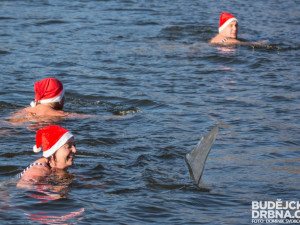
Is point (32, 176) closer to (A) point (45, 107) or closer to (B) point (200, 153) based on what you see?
(B) point (200, 153)

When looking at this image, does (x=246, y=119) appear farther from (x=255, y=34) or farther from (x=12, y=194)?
(x=255, y=34)

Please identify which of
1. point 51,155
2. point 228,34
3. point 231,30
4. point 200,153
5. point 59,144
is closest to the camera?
point 200,153

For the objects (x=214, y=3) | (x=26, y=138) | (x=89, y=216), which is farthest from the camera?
(x=214, y=3)

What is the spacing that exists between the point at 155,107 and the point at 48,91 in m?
2.07

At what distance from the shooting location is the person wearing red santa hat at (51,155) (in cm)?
739

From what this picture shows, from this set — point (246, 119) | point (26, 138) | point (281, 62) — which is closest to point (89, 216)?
point (26, 138)

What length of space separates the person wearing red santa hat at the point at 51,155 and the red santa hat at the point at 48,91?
8.81 feet

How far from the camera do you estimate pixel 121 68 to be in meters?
14.2

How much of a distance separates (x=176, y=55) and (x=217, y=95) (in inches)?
147

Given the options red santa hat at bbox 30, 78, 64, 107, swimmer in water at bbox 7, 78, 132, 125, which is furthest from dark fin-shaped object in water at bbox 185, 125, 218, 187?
red santa hat at bbox 30, 78, 64, 107

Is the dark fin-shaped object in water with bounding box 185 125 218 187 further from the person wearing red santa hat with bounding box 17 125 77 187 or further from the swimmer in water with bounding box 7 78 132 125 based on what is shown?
the swimmer in water with bounding box 7 78 132 125

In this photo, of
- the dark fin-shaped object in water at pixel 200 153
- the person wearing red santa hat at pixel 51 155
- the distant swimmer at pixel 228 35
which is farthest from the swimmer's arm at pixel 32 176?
the distant swimmer at pixel 228 35

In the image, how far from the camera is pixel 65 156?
754 centimetres

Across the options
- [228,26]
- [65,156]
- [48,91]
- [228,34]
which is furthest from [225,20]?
[65,156]
